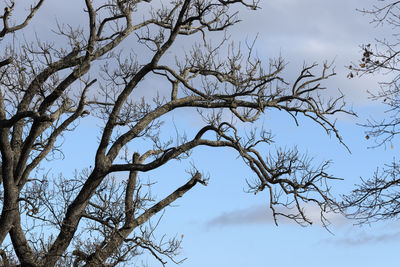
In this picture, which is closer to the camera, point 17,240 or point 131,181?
point 17,240

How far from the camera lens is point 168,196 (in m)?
15.9

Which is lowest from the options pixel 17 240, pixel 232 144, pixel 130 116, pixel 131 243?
pixel 131 243

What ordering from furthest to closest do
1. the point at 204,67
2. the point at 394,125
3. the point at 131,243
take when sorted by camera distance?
the point at 204,67
the point at 131,243
the point at 394,125

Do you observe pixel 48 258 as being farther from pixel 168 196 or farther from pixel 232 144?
pixel 232 144

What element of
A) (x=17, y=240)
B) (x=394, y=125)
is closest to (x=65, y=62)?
(x=17, y=240)

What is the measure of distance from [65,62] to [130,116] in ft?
7.51

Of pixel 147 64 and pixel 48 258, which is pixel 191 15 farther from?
pixel 48 258

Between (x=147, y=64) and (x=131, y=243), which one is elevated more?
(x=147, y=64)

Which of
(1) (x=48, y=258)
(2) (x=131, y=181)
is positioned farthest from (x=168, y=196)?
(1) (x=48, y=258)

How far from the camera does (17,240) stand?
15680 millimetres

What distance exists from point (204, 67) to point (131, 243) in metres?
5.31

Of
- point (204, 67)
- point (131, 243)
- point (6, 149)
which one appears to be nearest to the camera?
point (131, 243)

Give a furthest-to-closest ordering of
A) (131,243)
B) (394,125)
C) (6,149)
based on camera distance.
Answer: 1. (6,149)
2. (131,243)
3. (394,125)

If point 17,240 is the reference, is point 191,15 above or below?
Answer: above
